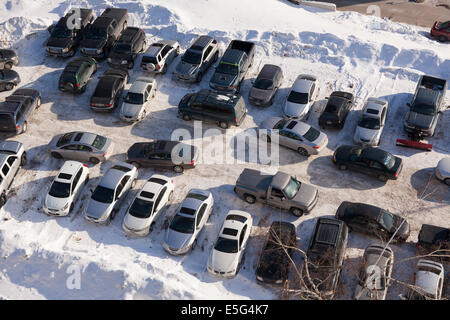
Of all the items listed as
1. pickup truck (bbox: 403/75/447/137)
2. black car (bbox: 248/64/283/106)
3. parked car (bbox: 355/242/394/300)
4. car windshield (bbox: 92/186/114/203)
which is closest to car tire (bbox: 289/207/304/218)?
parked car (bbox: 355/242/394/300)

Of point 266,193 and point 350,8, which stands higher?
point 350,8

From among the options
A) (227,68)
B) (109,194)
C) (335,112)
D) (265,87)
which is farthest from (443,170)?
(109,194)

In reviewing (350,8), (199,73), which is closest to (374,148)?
(199,73)

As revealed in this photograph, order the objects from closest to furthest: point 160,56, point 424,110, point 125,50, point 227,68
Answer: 1. point 424,110
2. point 227,68
3. point 160,56
4. point 125,50

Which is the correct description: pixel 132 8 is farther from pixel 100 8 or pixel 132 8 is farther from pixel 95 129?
pixel 95 129

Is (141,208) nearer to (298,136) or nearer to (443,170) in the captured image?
(298,136)

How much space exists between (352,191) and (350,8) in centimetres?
2168

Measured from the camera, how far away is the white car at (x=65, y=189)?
2339cm

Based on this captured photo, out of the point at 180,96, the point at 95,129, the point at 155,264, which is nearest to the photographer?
the point at 155,264

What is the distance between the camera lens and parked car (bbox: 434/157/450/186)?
24.5 m

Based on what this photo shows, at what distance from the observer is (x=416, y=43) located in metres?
34.2

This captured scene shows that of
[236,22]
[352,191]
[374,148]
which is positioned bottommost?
[352,191]

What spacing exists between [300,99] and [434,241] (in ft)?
37.2

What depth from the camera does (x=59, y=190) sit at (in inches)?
933
